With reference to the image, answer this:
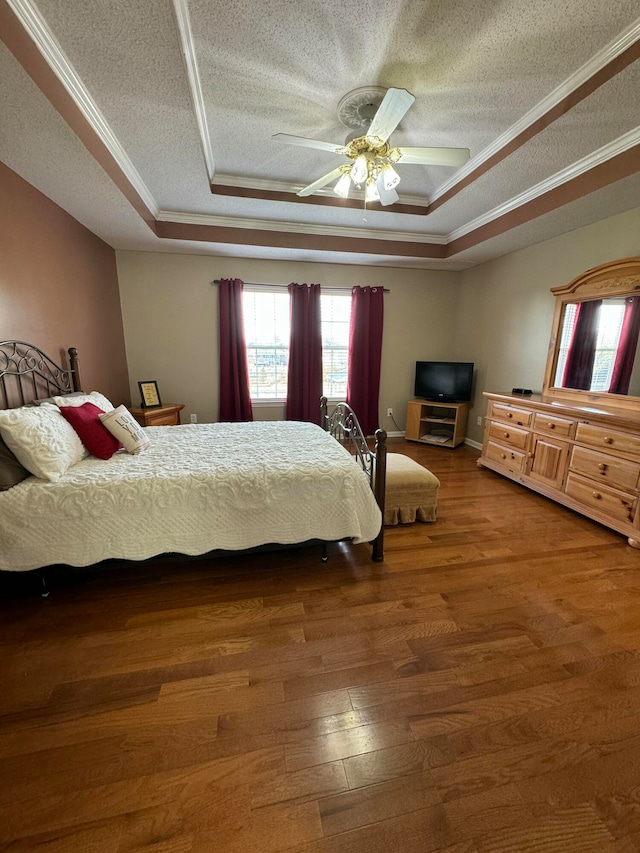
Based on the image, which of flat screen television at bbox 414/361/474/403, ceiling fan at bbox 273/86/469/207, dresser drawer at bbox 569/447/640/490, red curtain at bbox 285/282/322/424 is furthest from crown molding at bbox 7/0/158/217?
dresser drawer at bbox 569/447/640/490

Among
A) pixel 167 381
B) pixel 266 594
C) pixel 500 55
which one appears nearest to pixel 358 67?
pixel 500 55

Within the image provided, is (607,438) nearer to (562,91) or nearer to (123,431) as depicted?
(562,91)

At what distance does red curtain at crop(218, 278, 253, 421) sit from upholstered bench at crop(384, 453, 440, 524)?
2608 mm

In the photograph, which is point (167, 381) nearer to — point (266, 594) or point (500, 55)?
point (266, 594)

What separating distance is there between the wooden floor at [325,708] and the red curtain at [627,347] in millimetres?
1549

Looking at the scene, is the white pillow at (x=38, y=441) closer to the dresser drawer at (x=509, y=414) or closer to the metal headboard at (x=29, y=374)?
the metal headboard at (x=29, y=374)

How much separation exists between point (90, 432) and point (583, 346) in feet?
13.6

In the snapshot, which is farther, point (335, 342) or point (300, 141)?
point (335, 342)

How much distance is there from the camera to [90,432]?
2.19 m

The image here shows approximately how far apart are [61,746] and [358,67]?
344 cm

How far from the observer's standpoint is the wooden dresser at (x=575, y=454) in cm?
245

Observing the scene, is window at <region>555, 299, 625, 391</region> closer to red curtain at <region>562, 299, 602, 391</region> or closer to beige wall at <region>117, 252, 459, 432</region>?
red curtain at <region>562, 299, 602, 391</region>

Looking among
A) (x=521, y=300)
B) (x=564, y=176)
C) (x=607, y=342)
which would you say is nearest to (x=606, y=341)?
(x=607, y=342)

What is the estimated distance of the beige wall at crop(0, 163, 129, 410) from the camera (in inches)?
89.5
